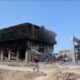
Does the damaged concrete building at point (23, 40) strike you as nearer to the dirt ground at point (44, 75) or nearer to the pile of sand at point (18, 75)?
the dirt ground at point (44, 75)

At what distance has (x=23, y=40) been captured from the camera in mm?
59188

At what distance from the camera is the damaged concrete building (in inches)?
2308

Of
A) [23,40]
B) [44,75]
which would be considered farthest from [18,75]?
[23,40]

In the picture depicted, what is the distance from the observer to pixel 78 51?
1702 inches

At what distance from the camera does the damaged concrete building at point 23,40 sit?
58625 millimetres

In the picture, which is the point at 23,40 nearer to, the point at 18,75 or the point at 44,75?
the point at 18,75

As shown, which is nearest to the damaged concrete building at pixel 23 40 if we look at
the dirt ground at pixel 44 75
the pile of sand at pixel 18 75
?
the dirt ground at pixel 44 75

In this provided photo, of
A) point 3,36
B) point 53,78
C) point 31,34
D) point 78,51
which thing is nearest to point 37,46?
point 31,34

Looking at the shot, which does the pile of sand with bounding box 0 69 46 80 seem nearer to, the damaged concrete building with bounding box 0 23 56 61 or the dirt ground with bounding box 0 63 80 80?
the dirt ground with bounding box 0 63 80 80

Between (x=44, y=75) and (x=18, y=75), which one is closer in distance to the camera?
(x=44, y=75)

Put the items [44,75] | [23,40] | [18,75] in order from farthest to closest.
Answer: [23,40] < [18,75] < [44,75]

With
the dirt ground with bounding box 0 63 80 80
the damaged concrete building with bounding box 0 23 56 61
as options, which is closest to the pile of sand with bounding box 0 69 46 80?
the dirt ground with bounding box 0 63 80 80

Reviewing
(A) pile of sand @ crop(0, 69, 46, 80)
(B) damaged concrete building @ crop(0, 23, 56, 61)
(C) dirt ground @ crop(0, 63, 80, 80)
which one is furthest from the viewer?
(B) damaged concrete building @ crop(0, 23, 56, 61)

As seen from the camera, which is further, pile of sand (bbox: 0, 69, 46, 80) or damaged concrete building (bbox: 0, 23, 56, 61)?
damaged concrete building (bbox: 0, 23, 56, 61)
